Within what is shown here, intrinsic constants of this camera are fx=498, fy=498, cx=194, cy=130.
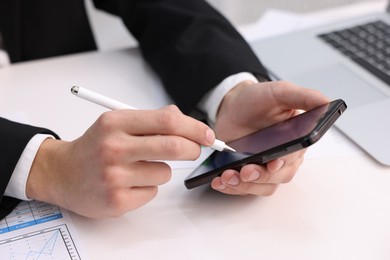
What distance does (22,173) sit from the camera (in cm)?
57

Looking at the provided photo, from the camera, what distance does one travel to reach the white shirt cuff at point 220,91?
0.75 meters

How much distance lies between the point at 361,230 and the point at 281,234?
93 millimetres

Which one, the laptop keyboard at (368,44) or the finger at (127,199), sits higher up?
the finger at (127,199)

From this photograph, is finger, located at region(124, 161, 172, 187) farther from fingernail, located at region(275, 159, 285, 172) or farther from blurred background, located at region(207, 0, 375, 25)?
blurred background, located at region(207, 0, 375, 25)

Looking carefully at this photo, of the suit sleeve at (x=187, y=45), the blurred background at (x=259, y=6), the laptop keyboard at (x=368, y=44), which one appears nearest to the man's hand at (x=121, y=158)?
the suit sleeve at (x=187, y=45)

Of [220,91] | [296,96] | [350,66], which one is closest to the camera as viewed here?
[296,96]

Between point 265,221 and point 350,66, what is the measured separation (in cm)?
40

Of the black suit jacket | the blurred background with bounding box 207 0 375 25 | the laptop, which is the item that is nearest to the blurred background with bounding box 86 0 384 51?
the blurred background with bounding box 207 0 375 25

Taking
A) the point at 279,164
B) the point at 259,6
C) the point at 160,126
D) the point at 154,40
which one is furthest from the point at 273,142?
the point at 259,6

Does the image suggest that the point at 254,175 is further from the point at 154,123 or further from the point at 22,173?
the point at 22,173

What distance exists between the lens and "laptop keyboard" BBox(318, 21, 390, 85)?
848 millimetres

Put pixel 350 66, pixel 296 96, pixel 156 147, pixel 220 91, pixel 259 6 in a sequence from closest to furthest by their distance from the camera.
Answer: pixel 156 147, pixel 296 96, pixel 220 91, pixel 350 66, pixel 259 6

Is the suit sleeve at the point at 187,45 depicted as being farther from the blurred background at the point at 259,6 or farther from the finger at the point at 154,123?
the blurred background at the point at 259,6

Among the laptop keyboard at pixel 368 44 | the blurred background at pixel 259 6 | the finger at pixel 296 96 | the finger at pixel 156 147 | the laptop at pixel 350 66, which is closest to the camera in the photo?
the finger at pixel 156 147
